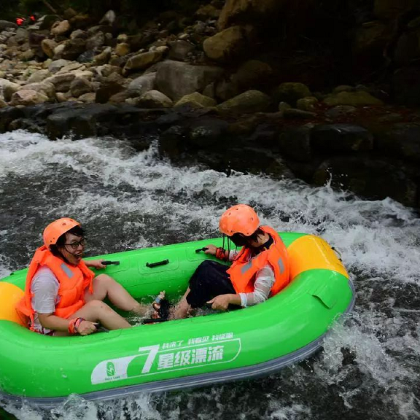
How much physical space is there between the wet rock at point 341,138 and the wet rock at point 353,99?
1402mm

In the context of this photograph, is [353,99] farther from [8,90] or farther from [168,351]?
[8,90]

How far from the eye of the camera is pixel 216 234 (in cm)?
598

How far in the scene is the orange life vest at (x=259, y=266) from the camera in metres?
3.71

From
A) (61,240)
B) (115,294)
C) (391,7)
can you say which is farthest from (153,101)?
(61,240)

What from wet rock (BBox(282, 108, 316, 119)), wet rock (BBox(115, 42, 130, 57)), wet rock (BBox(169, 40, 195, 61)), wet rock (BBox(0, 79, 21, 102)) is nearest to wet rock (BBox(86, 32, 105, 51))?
wet rock (BBox(115, 42, 130, 57))

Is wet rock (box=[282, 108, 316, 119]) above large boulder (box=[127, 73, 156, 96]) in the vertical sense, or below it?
above

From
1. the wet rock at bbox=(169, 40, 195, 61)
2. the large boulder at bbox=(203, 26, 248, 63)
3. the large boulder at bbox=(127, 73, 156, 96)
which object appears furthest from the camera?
the wet rock at bbox=(169, 40, 195, 61)

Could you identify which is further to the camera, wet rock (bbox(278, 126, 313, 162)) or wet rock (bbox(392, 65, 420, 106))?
A: wet rock (bbox(392, 65, 420, 106))

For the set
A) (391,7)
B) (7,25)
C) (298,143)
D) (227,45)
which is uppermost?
(391,7)

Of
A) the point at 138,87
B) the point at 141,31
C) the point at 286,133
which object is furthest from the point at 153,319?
the point at 141,31

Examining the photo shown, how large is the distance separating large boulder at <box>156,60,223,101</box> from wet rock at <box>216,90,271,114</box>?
57.5 inches

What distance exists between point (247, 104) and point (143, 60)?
14.7ft

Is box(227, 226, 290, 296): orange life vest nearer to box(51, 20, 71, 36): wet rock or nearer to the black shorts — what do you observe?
the black shorts

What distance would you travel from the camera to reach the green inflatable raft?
331cm
